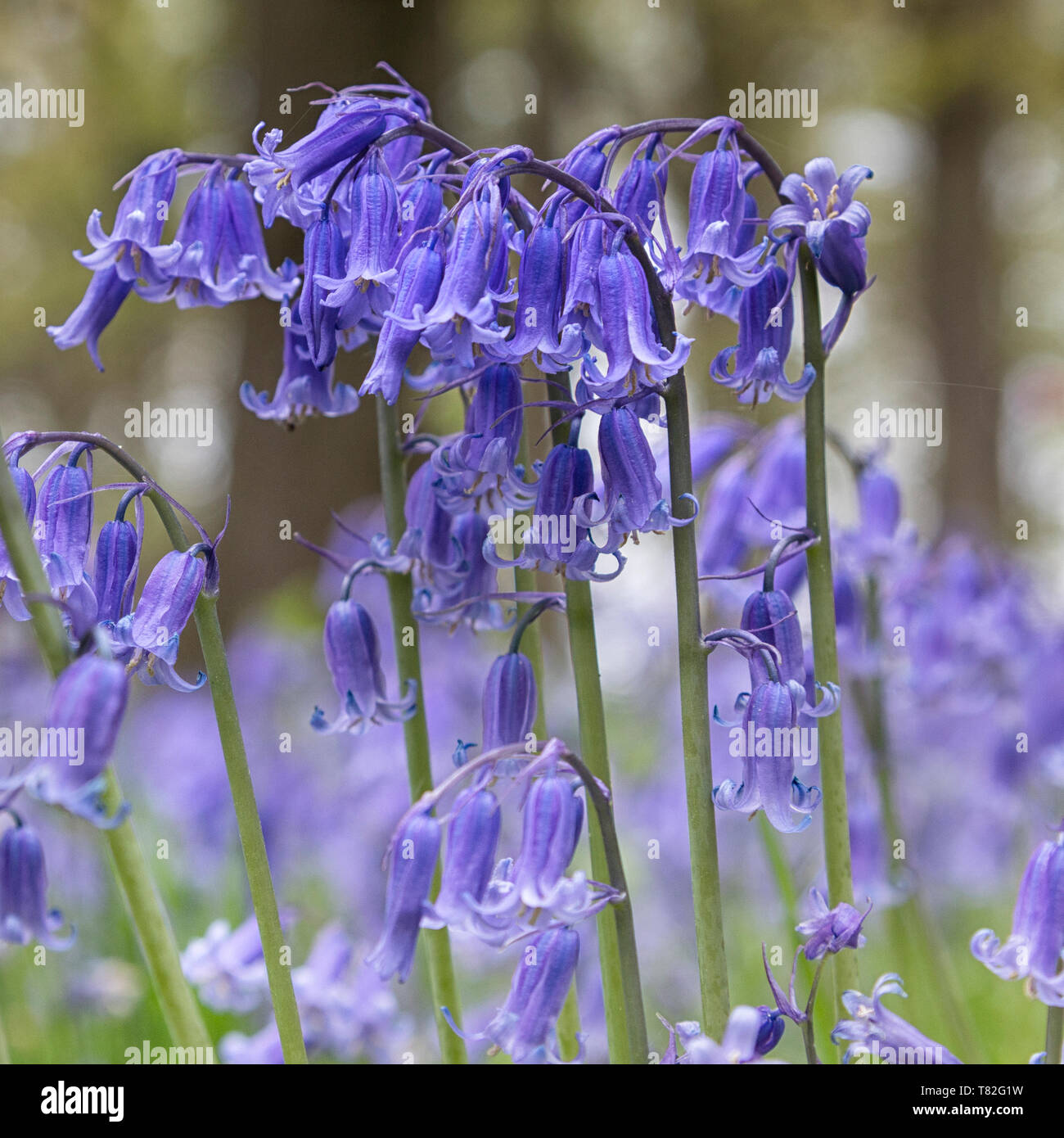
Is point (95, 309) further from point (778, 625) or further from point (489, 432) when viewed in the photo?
point (778, 625)

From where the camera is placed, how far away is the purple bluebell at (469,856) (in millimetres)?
679

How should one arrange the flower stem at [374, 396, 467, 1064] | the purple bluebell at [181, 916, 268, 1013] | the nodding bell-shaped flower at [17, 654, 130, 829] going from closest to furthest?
the nodding bell-shaped flower at [17, 654, 130, 829]
the flower stem at [374, 396, 467, 1064]
the purple bluebell at [181, 916, 268, 1013]

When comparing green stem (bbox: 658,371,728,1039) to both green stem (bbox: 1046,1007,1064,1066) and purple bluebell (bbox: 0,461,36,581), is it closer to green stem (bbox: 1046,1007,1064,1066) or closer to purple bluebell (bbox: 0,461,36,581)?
green stem (bbox: 1046,1007,1064,1066)

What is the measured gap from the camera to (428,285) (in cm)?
71

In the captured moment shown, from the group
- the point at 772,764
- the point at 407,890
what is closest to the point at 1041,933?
the point at 772,764

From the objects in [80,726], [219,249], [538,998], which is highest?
[219,249]

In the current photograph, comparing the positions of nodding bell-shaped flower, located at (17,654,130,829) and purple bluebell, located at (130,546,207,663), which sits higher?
purple bluebell, located at (130,546,207,663)

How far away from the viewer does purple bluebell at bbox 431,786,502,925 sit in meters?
0.68

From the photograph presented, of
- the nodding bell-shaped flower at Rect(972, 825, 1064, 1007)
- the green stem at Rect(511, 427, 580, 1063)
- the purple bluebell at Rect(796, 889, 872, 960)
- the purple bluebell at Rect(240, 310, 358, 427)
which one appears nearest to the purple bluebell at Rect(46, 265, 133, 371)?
the purple bluebell at Rect(240, 310, 358, 427)

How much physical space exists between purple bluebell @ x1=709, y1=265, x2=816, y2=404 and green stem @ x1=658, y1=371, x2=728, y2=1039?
0.12 m

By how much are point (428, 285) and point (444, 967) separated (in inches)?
22.4

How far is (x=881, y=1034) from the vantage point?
799 millimetres

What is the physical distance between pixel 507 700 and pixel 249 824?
8.1 inches

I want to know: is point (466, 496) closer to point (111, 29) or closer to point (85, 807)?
point (85, 807)
